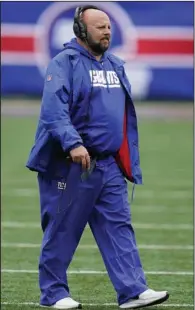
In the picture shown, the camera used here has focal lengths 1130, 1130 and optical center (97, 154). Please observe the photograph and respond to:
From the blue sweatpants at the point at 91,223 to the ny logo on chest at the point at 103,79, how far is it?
0.51 meters

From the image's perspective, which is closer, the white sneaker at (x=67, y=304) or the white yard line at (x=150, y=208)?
the white sneaker at (x=67, y=304)

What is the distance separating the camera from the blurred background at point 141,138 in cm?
923

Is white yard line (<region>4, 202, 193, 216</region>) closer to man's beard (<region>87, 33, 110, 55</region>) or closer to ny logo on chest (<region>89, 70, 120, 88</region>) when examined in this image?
ny logo on chest (<region>89, 70, 120, 88</region>)

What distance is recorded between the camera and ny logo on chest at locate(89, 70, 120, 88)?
7.38 m

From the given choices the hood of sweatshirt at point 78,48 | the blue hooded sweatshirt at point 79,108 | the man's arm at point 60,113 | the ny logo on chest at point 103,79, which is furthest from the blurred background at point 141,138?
the hood of sweatshirt at point 78,48

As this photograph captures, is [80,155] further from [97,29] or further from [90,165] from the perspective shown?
[97,29]

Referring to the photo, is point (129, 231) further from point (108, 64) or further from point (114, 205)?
point (108, 64)

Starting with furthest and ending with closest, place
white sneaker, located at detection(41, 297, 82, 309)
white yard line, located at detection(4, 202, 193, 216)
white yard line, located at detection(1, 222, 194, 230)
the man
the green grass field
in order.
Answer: white yard line, located at detection(4, 202, 193, 216) < white yard line, located at detection(1, 222, 194, 230) < the green grass field < white sneaker, located at detection(41, 297, 82, 309) < the man

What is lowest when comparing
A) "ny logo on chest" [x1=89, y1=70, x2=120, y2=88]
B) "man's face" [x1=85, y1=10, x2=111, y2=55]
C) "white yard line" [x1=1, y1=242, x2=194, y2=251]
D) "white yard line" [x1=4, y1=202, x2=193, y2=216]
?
"white yard line" [x1=1, y1=242, x2=194, y2=251]

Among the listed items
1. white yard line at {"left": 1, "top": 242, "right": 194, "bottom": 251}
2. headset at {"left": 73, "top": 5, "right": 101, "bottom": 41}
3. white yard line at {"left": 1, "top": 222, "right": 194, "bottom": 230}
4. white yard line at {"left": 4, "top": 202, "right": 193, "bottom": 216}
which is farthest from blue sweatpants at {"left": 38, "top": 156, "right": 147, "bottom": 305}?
white yard line at {"left": 4, "top": 202, "right": 193, "bottom": 216}

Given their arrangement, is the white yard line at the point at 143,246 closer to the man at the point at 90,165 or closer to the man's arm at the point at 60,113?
the man at the point at 90,165

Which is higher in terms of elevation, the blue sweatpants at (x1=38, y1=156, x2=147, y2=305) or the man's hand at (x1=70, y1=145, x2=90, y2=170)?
the man's hand at (x1=70, y1=145, x2=90, y2=170)

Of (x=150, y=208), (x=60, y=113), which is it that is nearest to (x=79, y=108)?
(x=60, y=113)

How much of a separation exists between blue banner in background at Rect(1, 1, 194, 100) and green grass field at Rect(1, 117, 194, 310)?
760cm
